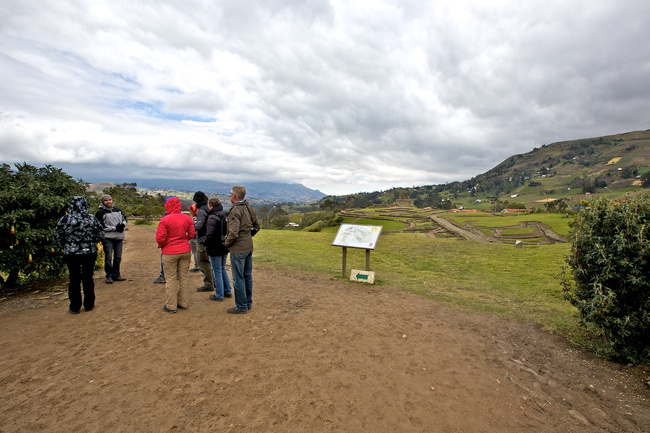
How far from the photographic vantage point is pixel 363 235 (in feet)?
32.4

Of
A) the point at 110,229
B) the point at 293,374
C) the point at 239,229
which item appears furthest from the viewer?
the point at 110,229

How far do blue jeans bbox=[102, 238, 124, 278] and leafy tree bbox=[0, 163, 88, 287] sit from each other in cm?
98

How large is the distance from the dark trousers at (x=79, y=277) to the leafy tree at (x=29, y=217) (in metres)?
1.82

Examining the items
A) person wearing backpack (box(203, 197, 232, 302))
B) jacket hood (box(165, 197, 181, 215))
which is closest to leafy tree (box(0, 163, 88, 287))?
jacket hood (box(165, 197, 181, 215))

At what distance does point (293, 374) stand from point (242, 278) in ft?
8.36

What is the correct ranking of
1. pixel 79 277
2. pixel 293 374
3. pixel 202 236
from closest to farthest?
pixel 293 374 → pixel 79 277 → pixel 202 236

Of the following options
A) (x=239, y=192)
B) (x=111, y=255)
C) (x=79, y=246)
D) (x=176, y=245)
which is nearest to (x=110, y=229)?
(x=111, y=255)

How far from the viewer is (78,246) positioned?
583cm

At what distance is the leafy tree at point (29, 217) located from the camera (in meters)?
6.45

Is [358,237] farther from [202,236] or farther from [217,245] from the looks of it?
[202,236]

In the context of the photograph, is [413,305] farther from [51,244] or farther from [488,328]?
[51,244]

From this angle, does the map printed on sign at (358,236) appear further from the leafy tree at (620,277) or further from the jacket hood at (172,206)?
the leafy tree at (620,277)

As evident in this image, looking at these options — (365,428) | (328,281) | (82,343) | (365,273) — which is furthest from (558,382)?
(82,343)

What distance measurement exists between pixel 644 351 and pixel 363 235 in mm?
6613
